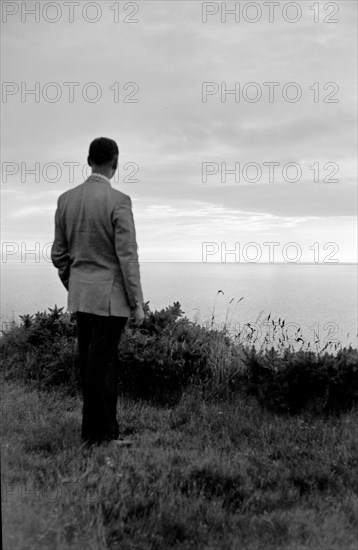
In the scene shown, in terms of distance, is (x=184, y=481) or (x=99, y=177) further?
(x=99, y=177)

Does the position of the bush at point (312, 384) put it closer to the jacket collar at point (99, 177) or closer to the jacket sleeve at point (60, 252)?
the jacket sleeve at point (60, 252)

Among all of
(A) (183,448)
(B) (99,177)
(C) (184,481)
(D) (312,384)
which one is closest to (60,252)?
(B) (99,177)

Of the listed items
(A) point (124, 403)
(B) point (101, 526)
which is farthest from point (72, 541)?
(A) point (124, 403)

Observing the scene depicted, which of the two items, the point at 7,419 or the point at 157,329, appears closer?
the point at 7,419

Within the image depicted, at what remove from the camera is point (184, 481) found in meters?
4.96

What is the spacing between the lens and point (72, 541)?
394 centimetres

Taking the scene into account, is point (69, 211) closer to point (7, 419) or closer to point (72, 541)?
point (7, 419)

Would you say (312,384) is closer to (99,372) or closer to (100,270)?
(99,372)

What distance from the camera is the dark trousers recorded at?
5.64 m

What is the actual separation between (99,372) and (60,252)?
128 cm

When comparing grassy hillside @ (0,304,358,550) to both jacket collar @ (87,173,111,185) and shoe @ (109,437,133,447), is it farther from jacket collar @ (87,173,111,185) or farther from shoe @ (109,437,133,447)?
jacket collar @ (87,173,111,185)

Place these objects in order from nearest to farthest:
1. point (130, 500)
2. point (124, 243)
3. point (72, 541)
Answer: point (72, 541), point (130, 500), point (124, 243)

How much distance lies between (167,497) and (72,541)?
917 mm

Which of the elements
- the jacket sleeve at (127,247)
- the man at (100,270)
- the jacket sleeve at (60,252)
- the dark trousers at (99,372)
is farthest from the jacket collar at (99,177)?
the dark trousers at (99,372)
